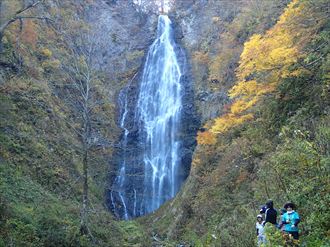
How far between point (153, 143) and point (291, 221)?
24508mm

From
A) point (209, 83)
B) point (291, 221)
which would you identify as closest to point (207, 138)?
point (209, 83)

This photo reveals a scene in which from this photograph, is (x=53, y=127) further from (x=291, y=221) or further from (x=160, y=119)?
(x=291, y=221)

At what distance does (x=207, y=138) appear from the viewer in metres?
20.8

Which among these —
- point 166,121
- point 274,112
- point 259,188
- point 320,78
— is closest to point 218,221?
point 259,188

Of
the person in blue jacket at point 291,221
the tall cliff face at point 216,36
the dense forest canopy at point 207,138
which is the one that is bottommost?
the person in blue jacket at point 291,221

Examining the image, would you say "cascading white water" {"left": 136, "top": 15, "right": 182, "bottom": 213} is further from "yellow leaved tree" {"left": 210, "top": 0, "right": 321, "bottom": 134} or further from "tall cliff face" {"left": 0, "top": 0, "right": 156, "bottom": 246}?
"yellow leaved tree" {"left": 210, "top": 0, "right": 321, "bottom": 134}

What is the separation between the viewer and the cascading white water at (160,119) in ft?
95.1

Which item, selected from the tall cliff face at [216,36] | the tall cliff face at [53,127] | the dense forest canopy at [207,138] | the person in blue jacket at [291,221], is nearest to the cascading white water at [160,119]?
the dense forest canopy at [207,138]

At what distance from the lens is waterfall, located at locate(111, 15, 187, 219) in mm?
28812

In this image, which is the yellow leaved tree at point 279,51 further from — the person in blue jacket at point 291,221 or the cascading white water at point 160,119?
the cascading white water at point 160,119

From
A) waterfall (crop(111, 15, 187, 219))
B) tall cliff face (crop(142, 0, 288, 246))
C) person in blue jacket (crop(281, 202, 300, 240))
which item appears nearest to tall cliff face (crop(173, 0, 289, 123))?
tall cliff face (crop(142, 0, 288, 246))

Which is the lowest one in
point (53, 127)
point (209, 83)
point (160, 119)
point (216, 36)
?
point (53, 127)

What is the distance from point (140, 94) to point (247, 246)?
91.2ft

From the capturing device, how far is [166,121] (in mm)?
32188
